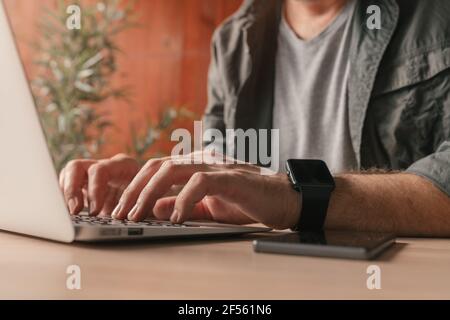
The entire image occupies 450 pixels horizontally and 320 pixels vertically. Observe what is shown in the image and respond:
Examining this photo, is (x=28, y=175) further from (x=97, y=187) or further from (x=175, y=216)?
(x=97, y=187)

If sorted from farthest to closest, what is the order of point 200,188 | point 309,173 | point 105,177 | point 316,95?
1. point 316,95
2. point 105,177
3. point 309,173
4. point 200,188

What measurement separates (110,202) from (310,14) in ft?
3.23

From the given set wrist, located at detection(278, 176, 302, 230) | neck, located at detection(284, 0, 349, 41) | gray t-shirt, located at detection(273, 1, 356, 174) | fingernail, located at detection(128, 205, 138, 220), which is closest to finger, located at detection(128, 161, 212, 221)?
fingernail, located at detection(128, 205, 138, 220)

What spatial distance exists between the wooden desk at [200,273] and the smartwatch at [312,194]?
0.51 feet

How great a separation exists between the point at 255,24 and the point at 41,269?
134 cm

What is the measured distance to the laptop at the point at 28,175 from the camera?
0.52 metres

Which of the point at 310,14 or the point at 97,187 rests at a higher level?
the point at 310,14

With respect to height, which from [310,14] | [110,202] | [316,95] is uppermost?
[310,14]

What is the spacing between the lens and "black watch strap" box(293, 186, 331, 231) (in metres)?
0.80

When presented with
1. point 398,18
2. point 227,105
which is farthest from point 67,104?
point 398,18

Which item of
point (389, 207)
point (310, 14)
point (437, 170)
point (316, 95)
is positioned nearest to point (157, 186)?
point (389, 207)

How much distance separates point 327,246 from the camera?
58 cm

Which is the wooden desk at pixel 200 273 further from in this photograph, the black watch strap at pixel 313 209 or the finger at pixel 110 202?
the finger at pixel 110 202

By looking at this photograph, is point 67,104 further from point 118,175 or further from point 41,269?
point 41,269
